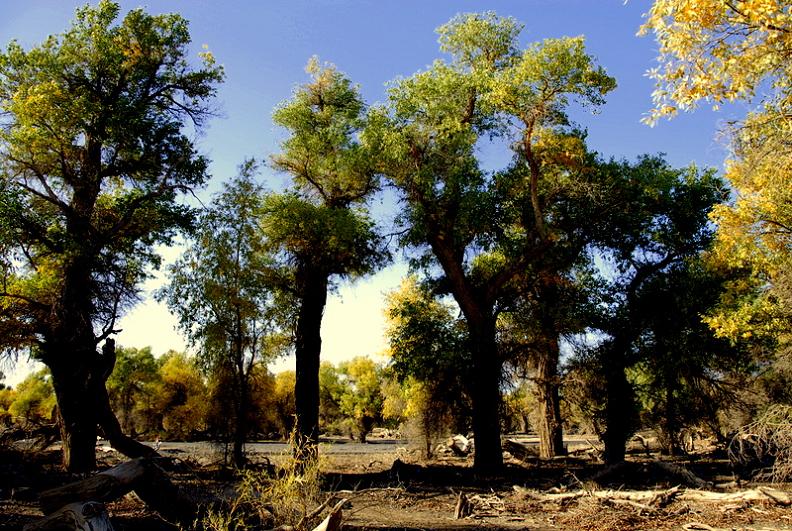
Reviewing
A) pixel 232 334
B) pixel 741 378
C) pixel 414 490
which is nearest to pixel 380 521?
pixel 414 490

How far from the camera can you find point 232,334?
17438mm

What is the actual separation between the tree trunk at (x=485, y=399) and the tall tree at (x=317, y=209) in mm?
4507

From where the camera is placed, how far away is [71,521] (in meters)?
6.29

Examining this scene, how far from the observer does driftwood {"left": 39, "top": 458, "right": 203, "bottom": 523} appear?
681 centimetres

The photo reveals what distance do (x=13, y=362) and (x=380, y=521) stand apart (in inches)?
452

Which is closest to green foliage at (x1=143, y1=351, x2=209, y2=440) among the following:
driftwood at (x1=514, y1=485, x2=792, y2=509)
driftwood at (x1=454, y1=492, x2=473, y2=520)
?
driftwood at (x1=454, y1=492, x2=473, y2=520)

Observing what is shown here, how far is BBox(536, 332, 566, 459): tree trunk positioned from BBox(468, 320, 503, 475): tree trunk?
84.7 inches

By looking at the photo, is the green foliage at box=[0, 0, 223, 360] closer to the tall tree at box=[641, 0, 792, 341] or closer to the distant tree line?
the distant tree line

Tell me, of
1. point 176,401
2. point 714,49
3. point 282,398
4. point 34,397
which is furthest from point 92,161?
point 34,397

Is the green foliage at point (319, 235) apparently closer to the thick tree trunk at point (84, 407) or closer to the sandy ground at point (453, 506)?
the thick tree trunk at point (84, 407)

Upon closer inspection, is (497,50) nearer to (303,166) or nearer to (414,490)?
(303,166)

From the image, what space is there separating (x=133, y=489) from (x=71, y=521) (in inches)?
77.0

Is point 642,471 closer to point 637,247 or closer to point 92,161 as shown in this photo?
point 637,247

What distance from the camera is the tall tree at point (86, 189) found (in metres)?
14.0
